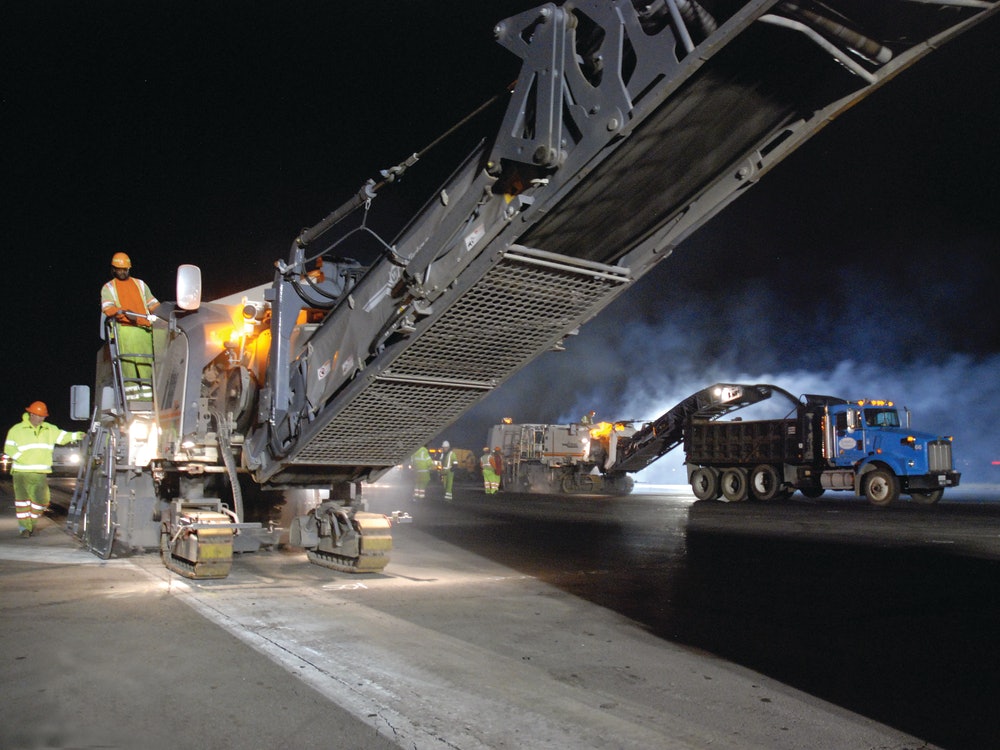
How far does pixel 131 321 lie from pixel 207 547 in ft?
11.0

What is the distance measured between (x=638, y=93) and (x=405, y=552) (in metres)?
7.34

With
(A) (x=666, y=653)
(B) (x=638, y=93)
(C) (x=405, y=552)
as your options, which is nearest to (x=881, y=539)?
(C) (x=405, y=552)

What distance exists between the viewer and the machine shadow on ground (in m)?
4.59

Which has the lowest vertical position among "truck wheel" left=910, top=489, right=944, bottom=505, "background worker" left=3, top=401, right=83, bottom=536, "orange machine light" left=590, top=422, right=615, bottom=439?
"truck wheel" left=910, top=489, right=944, bottom=505

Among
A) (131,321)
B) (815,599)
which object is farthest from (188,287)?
(815,599)

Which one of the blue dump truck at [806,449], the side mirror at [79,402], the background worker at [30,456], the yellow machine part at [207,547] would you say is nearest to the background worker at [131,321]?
the side mirror at [79,402]

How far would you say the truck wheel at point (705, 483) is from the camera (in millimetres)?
23500

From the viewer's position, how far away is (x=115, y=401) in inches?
384

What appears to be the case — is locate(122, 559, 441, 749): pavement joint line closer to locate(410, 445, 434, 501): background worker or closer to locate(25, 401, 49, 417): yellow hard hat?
locate(25, 401, 49, 417): yellow hard hat

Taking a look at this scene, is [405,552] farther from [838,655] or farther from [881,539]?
[881,539]

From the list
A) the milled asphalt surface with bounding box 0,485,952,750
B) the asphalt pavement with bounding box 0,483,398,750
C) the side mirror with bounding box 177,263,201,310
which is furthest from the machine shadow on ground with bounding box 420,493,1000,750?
the side mirror with bounding box 177,263,201,310

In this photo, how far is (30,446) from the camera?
39.1ft

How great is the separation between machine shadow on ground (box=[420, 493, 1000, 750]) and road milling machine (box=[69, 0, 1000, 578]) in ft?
8.23

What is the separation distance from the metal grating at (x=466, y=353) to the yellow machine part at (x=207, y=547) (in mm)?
1055
